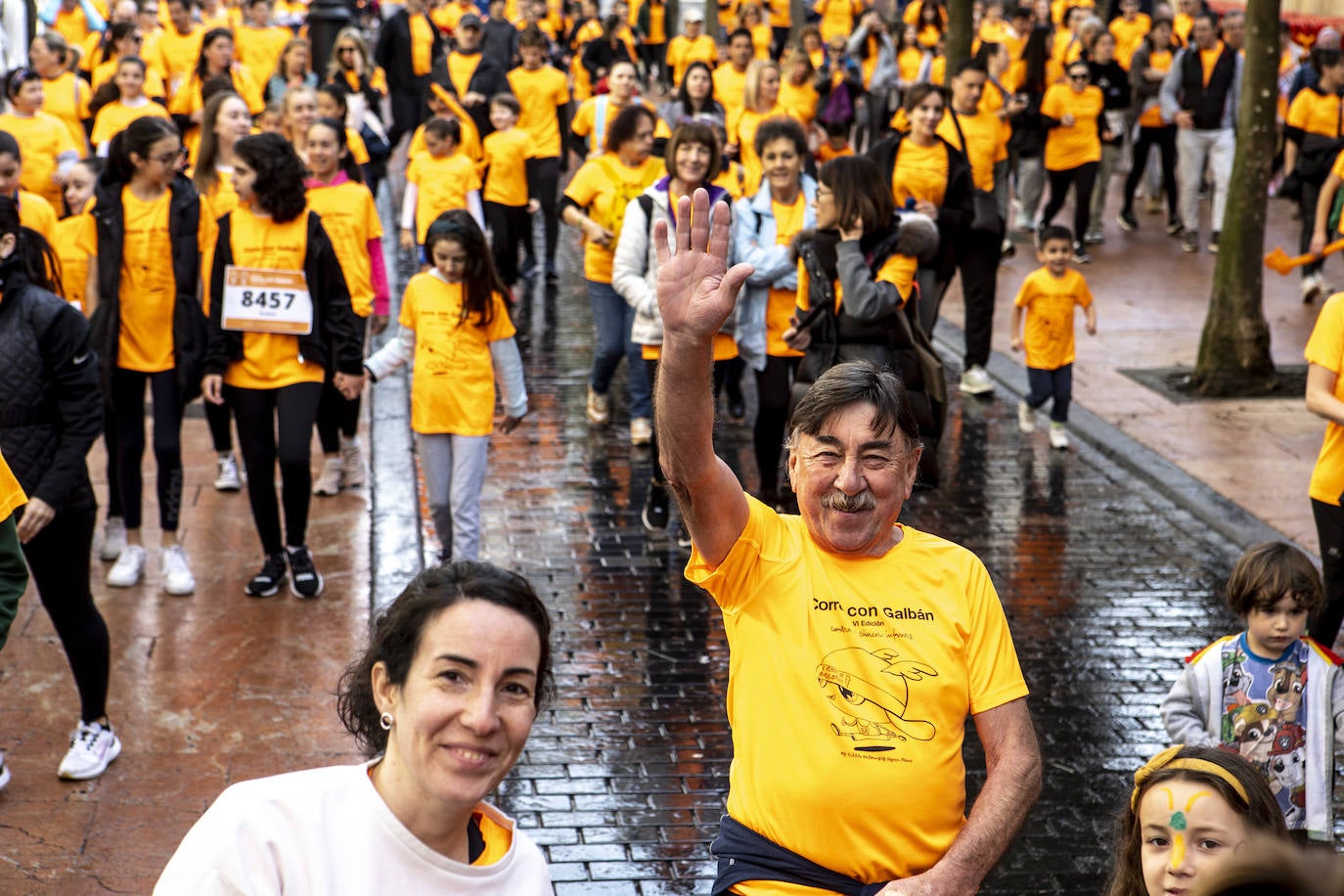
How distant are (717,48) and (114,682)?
67.6 feet

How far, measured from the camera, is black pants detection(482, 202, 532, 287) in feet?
48.0

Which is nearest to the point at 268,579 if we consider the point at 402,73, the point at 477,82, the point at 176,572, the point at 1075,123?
the point at 176,572

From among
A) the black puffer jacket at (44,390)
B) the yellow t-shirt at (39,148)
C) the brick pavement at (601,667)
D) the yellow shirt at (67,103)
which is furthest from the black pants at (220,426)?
the yellow shirt at (67,103)

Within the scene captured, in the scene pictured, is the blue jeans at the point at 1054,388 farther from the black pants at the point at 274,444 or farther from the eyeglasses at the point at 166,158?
the eyeglasses at the point at 166,158

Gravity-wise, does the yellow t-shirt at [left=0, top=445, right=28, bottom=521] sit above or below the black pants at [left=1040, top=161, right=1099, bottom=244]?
above

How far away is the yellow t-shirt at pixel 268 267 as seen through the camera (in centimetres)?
771

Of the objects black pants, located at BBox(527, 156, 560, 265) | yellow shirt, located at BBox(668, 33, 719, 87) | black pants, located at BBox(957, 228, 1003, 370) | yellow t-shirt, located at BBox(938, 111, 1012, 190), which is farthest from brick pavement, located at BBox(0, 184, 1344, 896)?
yellow shirt, located at BBox(668, 33, 719, 87)

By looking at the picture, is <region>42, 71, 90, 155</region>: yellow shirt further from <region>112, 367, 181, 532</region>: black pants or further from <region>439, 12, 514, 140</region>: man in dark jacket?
<region>112, 367, 181, 532</region>: black pants

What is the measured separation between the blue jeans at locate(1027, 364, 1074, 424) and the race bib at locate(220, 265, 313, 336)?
5.08 m

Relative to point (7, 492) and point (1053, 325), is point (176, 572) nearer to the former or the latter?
point (7, 492)

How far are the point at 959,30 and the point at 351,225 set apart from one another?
9.26m

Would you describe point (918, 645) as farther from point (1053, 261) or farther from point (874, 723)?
point (1053, 261)

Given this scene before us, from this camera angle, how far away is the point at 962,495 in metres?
9.96

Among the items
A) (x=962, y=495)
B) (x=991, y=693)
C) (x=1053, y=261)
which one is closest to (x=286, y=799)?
(x=991, y=693)
